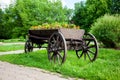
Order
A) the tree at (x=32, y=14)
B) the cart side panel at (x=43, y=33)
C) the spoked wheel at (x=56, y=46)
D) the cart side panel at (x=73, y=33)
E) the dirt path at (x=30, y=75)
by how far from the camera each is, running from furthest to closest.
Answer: the tree at (x=32, y=14), the cart side panel at (x=43, y=33), the cart side panel at (x=73, y=33), the spoked wheel at (x=56, y=46), the dirt path at (x=30, y=75)

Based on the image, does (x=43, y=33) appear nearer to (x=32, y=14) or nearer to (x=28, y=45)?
(x=28, y=45)

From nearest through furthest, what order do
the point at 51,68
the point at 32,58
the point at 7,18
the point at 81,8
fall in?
the point at 51,68 → the point at 32,58 → the point at 7,18 → the point at 81,8

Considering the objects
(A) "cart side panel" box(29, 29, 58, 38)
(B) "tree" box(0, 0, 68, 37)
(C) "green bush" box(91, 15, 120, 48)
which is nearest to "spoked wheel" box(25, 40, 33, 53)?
(A) "cart side panel" box(29, 29, 58, 38)

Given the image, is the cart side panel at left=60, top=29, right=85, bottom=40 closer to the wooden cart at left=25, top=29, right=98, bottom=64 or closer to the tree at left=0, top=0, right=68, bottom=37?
the wooden cart at left=25, top=29, right=98, bottom=64

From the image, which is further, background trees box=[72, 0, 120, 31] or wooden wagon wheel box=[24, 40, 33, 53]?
background trees box=[72, 0, 120, 31]

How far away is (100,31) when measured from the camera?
17438 mm

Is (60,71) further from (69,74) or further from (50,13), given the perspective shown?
(50,13)

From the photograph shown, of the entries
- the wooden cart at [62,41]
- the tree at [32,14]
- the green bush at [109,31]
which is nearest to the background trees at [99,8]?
the tree at [32,14]

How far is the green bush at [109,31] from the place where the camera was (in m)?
17.1

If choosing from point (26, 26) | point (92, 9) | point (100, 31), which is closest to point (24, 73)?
point (100, 31)

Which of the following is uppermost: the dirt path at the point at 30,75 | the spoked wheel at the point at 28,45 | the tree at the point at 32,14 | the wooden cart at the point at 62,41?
the tree at the point at 32,14

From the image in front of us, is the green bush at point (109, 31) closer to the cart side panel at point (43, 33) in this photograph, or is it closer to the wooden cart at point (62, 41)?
the wooden cart at point (62, 41)

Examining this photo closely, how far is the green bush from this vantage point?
1709 centimetres

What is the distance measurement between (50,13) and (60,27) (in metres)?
33.2
